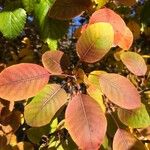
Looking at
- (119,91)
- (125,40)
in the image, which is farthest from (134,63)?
(119,91)

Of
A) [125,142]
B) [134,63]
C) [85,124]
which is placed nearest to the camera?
[85,124]

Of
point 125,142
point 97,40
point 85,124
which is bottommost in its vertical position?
point 125,142

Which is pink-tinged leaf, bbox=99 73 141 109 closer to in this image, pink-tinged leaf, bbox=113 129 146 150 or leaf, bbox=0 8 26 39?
pink-tinged leaf, bbox=113 129 146 150

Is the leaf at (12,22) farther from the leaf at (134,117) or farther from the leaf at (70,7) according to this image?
the leaf at (134,117)

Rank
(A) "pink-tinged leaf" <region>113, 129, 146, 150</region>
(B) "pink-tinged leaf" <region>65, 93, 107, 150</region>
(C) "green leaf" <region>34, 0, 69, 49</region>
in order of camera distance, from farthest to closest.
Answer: (C) "green leaf" <region>34, 0, 69, 49</region>
(A) "pink-tinged leaf" <region>113, 129, 146, 150</region>
(B) "pink-tinged leaf" <region>65, 93, 107, 150</region>

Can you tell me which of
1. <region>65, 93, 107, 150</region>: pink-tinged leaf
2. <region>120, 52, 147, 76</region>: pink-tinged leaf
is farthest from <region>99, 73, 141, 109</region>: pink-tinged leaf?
<region>120, 52, 147, 76</region>: pink-tinged leaf

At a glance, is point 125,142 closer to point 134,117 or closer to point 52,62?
point 134,117

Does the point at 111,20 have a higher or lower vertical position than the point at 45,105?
higher
